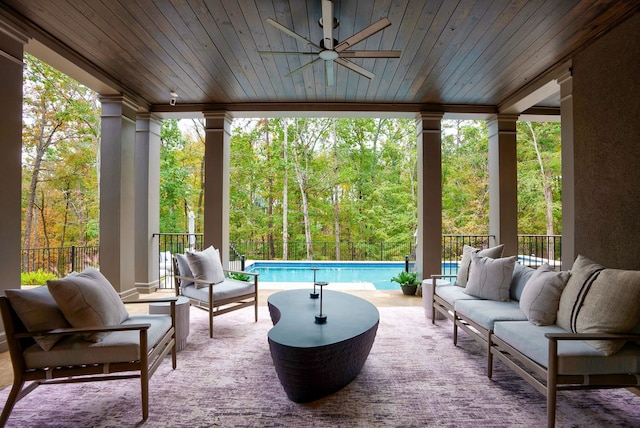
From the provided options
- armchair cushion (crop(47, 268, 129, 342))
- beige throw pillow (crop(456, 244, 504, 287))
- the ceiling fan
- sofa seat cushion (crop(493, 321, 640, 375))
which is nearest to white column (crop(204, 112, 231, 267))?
the ceiling fan

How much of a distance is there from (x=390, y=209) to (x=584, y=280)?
10.0m

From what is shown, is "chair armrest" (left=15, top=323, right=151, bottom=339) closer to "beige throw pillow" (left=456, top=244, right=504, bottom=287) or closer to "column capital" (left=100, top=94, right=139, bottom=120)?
"beige throw pillow" (left=456, top=244, right=504, bottom=287)

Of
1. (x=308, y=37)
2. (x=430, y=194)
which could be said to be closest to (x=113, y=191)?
(x=308, y=37)

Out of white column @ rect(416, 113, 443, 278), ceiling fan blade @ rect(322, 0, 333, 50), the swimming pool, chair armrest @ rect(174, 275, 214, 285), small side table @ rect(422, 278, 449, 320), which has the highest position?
ceiling fan blade @ rect(322, 0, 333, 50)

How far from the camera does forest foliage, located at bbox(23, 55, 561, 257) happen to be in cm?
1089

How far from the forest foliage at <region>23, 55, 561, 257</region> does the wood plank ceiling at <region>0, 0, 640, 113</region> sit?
723cm

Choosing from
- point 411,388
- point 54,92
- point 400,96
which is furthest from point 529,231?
point 54,92

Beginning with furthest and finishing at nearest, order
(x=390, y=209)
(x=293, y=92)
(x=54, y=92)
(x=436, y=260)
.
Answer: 1. (x=390, y=209)
2. (x=54, y=92)
3. (x=436, y=260)
4. (x=293, y=92)

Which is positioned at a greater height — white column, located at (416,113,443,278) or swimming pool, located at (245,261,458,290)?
white column, located at (416,113,443,278)

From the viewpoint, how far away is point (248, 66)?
152 inches

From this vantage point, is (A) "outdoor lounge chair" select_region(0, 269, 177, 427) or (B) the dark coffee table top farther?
(B) the dark coffee table top

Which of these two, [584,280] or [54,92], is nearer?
[584,280]

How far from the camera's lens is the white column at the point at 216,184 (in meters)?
5.12

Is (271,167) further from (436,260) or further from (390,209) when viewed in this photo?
(436,260)
